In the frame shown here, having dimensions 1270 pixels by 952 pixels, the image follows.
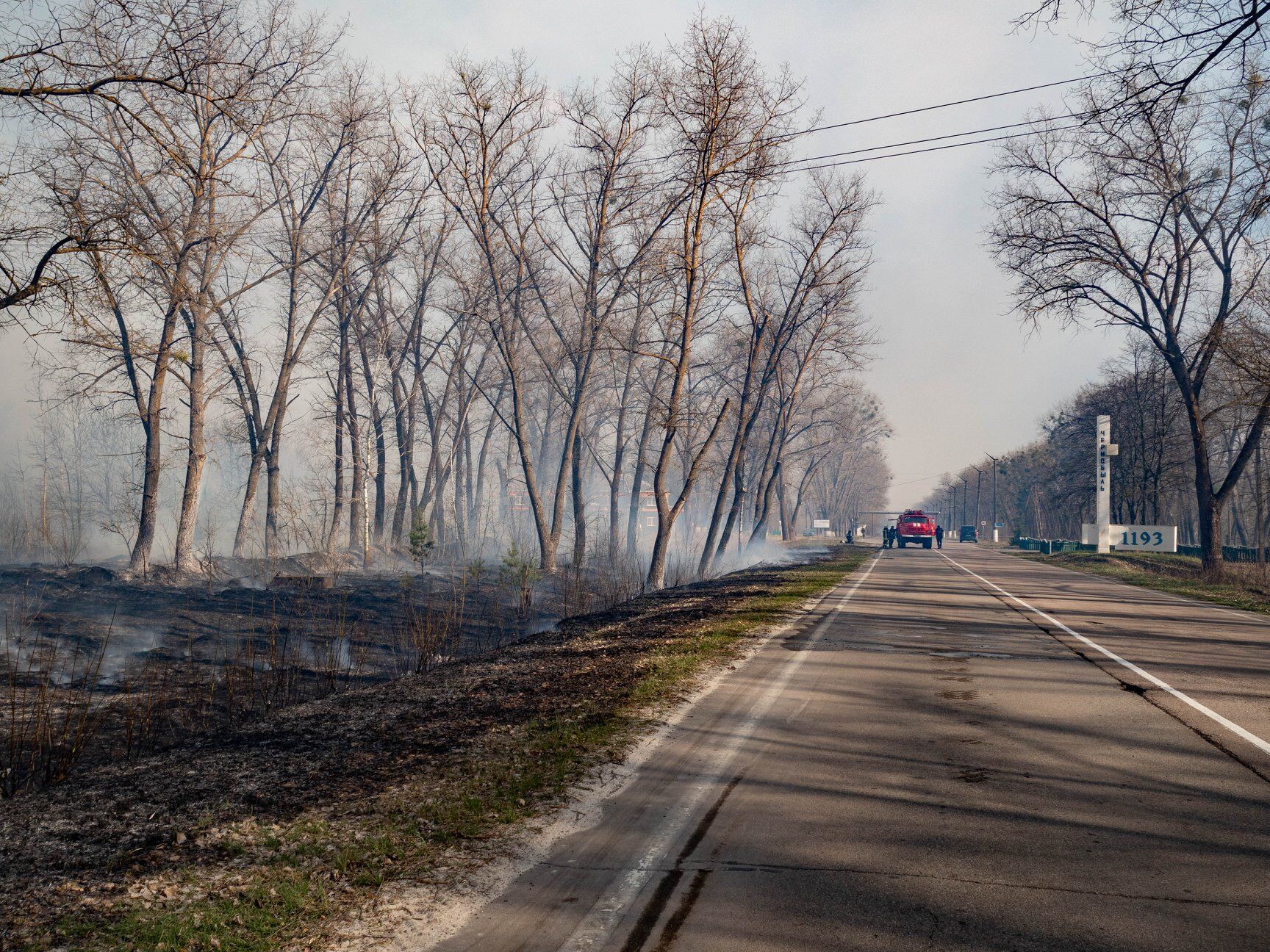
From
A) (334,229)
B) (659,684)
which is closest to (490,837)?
(659,684)

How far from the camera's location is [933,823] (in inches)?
203

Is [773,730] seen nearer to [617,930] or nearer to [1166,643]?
[617,930]

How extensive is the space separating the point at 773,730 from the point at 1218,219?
96.2ft

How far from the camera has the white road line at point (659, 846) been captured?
3.80 meters

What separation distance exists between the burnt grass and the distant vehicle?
52492mm

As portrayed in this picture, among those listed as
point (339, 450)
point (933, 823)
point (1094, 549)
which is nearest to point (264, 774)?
point (933, 823)

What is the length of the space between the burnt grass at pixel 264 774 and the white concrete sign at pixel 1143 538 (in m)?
43.7

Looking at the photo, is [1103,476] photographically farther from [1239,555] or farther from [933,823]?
[933,823]

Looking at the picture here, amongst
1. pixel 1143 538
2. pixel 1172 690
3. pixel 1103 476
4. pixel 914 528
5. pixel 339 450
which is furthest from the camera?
pixel 914 528

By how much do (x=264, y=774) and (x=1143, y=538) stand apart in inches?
1986

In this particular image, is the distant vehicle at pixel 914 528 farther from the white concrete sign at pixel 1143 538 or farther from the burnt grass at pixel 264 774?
the burnt grass at pixel 264 774

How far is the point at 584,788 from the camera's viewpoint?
577cm

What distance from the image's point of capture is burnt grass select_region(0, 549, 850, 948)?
4250 mm

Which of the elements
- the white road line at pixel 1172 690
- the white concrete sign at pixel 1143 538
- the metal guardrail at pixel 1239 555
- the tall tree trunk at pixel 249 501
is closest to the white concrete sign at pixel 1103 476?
the white concrete sign at pixel 1143 538
